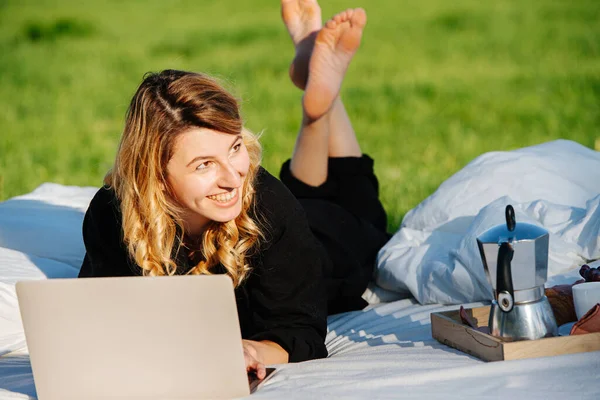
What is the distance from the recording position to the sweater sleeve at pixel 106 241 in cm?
276

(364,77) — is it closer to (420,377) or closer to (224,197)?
(224,197)

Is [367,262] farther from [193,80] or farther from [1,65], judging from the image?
[1,65]

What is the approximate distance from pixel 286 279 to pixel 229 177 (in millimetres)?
387

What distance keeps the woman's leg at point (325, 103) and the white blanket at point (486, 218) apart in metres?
0.41

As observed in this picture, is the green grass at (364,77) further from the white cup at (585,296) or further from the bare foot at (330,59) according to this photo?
the white cup at (585,296)

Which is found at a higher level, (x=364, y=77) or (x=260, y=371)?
(x=364, y=77)

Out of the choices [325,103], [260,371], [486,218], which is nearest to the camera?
[260,371]

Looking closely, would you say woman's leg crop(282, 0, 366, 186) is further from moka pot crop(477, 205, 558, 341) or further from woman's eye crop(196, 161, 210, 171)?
moka pot crop(477, 205, 558, 341)

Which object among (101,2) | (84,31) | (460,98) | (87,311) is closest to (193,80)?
(87,311)

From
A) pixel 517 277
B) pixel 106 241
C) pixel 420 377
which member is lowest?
pixel 420 377

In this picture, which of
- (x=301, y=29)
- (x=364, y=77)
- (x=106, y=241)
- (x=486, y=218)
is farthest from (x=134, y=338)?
(x=364, y=77)

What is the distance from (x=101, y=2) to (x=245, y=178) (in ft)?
43.7

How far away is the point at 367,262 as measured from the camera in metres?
3.41

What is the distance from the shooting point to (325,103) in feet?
11.5
